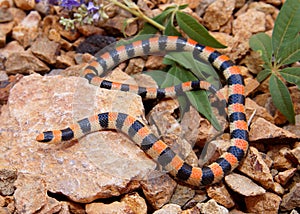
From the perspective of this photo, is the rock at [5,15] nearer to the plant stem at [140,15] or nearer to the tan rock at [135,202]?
the plant stem at [140,15]

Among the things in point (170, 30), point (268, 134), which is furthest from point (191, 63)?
point (268, 134)

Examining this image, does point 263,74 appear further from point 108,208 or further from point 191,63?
point 108,208

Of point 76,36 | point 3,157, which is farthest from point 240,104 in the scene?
point 3,157

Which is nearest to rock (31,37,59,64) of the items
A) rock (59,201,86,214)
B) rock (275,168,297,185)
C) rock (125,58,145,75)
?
rock (125,58,145,75)

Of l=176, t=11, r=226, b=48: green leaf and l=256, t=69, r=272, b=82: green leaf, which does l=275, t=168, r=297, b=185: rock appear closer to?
l=256, t=69, r=272, b=82: green leaf

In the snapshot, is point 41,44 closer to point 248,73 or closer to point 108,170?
point 108,170

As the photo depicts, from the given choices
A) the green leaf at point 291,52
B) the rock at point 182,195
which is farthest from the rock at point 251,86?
the rock at point 182,195
